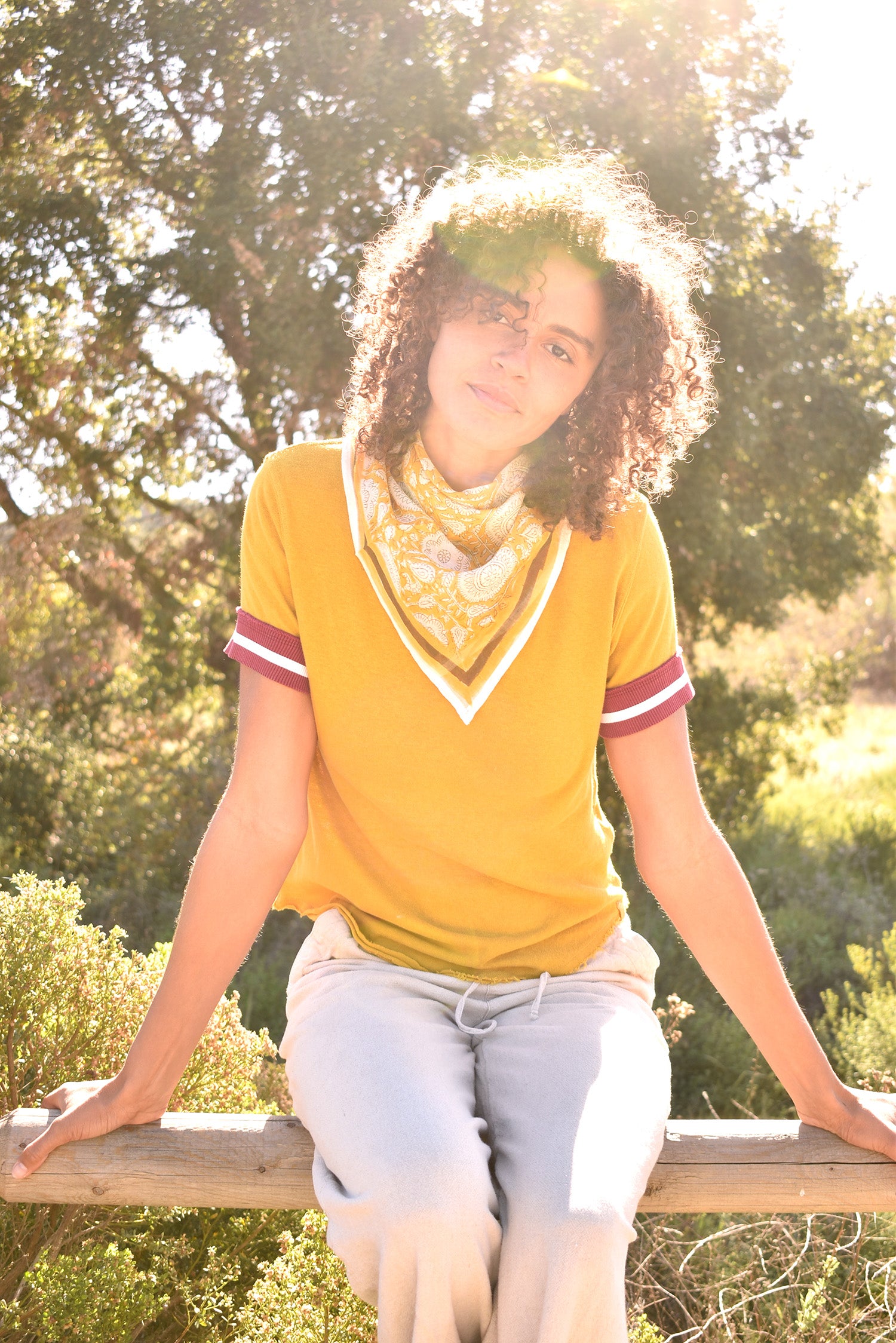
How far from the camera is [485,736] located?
1.80 metres

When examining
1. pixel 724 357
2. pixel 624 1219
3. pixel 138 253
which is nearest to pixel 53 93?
pixel 138 253

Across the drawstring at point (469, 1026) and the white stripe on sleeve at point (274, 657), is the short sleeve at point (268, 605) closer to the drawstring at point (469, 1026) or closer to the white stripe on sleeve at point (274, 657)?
the white stripe on sleeve at point (274, 657)

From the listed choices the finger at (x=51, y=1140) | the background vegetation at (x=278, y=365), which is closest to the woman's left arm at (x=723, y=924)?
the finger at (x=51, y=1140)

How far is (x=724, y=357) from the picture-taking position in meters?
6.33

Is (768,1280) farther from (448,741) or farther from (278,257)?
(278,257)

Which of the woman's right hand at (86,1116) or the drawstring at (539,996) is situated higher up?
the drawstring at (539,996)

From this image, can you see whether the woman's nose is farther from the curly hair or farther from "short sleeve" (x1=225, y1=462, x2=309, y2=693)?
"short sleeve" (x1=225, y1=462, x2=309, y2=693)

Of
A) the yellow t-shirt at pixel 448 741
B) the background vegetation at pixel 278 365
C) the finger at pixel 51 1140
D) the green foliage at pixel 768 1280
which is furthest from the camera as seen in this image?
the background vegetation at pixel 278 365

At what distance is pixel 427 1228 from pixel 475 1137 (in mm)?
135

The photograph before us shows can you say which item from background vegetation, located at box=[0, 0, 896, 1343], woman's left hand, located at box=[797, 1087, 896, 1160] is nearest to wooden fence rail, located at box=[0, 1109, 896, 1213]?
woman's left hand, located at box=[797, 1087, 896, 1160]

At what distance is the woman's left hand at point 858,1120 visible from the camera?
1797 mm

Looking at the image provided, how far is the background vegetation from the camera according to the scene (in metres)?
5.82

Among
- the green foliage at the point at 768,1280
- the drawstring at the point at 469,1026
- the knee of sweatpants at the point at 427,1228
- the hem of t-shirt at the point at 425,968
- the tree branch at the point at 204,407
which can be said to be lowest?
the green foliage at the point at 768,1280

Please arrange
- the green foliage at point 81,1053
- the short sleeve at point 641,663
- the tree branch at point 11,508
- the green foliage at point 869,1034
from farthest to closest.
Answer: the tree branch at point 11,508
the green foliage at point 869,1034
the green foliage at point 81,1053
the short sleeve at point 641,663
